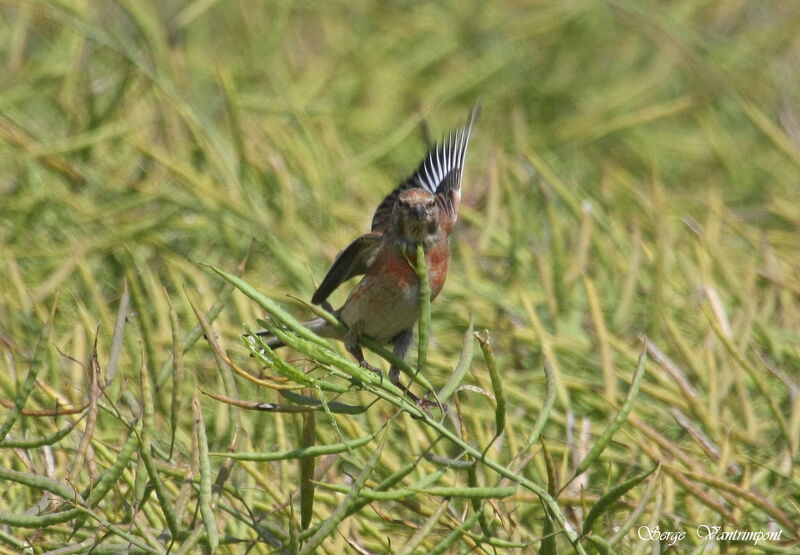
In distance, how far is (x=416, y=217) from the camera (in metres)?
3.48

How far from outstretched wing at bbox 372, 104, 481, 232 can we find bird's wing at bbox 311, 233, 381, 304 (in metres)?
0.11

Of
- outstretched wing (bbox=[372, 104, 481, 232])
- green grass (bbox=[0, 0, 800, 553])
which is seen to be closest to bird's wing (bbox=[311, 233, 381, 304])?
outstretched wing (bbox=[372, 104, 481, 232])

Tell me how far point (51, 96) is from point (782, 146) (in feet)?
13.0

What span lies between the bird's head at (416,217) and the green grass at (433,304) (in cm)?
39

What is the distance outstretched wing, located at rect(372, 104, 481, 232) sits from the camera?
12.9 ft

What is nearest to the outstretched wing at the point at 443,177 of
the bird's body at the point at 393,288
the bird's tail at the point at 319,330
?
the bird's body at the point at 393,288

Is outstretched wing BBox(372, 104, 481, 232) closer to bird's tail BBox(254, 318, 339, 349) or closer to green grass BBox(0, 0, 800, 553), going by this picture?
bird's tail BBox(254, 318, 339, 349)

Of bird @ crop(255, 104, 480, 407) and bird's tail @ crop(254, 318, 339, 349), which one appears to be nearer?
bird @ crop(255, 104, 480, 407)

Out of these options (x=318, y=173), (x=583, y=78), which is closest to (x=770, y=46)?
(x=583, y=78)

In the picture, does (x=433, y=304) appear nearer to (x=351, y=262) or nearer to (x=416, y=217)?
(x=351, y=262)

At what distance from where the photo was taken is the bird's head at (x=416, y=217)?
3.48m

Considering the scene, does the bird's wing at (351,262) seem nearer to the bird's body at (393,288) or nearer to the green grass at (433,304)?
the bird's body at (393,288)

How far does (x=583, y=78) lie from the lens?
8.50 metres

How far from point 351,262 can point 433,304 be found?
1249mm
